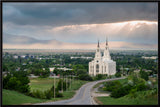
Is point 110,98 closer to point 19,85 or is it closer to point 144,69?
point 144,69

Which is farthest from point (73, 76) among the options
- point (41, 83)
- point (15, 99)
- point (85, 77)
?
point (15, 99)

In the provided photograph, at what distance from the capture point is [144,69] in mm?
7777

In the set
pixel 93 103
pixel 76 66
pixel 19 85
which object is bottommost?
pixel 93 103

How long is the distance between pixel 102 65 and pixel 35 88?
3176 mm

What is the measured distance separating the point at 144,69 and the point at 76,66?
2800 mm

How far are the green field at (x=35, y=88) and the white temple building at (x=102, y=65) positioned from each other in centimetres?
91

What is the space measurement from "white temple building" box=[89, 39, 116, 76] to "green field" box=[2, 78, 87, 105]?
3.00 ft

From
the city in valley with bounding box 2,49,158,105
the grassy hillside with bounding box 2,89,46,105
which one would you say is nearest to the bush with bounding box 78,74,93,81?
the city in valley with bounding box 2,49,158,105

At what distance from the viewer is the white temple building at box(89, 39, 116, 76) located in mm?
8408

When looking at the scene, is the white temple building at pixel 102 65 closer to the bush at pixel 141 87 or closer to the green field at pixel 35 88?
the green field at pixel 35 88

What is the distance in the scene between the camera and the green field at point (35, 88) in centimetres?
592

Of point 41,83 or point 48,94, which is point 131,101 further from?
point 41,83

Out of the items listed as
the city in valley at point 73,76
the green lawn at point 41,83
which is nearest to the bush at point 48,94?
the city in valley at point 73,76

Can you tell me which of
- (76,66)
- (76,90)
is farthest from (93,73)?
(76,90)
